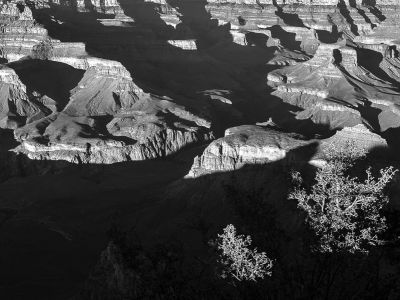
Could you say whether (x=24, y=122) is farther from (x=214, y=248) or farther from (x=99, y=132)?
(x=214, y=248)

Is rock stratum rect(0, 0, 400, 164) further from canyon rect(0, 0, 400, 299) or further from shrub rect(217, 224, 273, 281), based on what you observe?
shrub rect(217, 224, 273, 281)

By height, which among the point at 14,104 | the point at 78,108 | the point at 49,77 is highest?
the point at 78,108

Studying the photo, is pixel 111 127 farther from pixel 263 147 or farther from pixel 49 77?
pixel 263 147

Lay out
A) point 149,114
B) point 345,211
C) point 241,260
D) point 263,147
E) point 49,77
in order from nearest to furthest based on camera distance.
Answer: point 241,260, point 345,211, point 263,147, point 149,114, point 49,77

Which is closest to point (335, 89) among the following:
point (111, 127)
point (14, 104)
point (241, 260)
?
point (111, 127)

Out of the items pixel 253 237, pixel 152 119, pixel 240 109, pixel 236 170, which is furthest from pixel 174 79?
pixel 253 237

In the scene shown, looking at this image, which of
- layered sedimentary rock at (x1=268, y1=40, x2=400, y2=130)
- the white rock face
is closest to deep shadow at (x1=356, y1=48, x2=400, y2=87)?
layered sedimentary rock at (x1=268, y1=40, x2=400, y2=130)

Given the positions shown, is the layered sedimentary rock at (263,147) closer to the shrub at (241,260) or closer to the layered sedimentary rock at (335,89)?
the layered sedimentary rock at (335,89)
